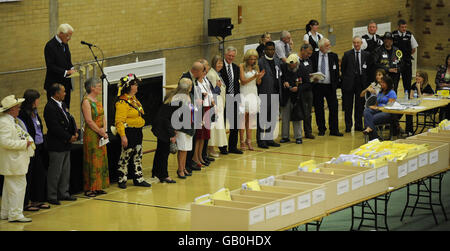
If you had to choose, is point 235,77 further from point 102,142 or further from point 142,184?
point 102,142

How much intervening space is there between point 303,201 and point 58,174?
4.11 m

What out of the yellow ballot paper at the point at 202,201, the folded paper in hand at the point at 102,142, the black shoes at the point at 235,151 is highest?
the folded paper in hand at the point at 102,142

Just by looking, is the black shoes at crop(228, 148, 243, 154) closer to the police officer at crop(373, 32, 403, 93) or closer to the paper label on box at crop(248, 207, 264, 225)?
the police officer at crop(373, 32, 403, 93)

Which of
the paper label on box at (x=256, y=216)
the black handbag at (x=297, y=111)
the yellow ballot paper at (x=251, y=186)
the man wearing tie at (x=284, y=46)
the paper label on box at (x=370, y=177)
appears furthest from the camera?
the man wearing tie at (x=284, y=46)

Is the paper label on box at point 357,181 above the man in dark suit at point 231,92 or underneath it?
underneath

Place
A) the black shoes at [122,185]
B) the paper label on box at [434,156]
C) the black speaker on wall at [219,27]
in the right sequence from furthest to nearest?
the black speaker on wall at [219,27], the black shoes at [122,185], the paper label on box at [434,156]

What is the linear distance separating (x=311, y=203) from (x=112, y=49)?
309 inches

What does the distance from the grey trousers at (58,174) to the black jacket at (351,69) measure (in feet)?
22.1

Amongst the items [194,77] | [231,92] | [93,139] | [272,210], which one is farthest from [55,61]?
[272,210]

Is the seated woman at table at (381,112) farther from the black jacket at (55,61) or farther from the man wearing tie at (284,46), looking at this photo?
the black jacket at (55,61)

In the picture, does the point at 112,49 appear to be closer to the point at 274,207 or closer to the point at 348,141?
the point at 348,141

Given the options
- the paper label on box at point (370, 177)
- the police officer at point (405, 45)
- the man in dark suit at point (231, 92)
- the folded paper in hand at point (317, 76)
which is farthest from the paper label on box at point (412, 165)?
the police officer at point (405, 45)

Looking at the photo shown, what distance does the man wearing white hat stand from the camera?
9758mm

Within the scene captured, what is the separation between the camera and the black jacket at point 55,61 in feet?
40.3
